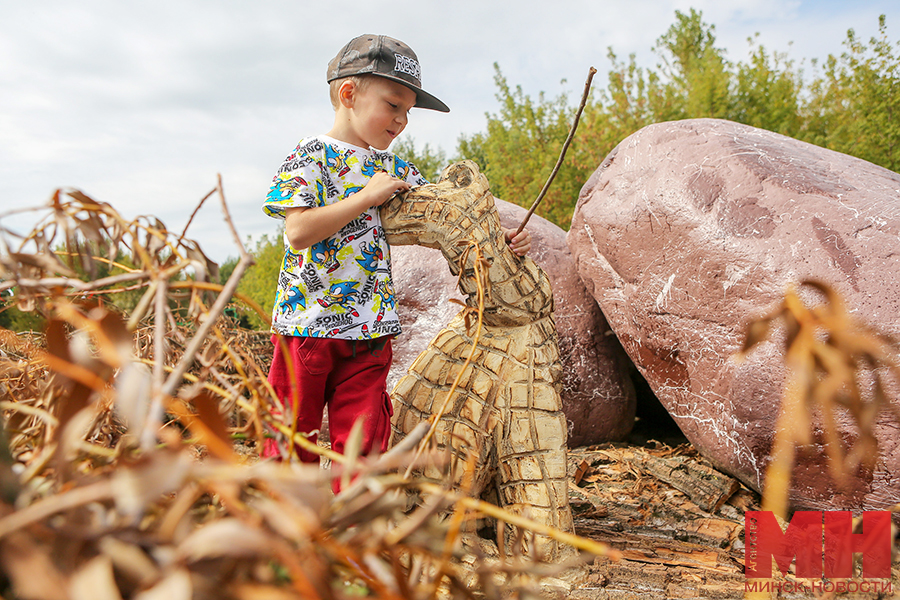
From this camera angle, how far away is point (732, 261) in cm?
253

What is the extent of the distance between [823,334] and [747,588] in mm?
964

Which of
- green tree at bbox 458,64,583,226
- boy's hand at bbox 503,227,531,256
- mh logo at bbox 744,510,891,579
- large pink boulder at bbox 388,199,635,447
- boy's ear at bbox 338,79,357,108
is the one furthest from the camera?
green tree at bbox 458,64,583,226

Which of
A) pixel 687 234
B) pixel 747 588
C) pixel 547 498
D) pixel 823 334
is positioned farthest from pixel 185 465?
pixel 687 234

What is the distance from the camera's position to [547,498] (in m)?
1.98

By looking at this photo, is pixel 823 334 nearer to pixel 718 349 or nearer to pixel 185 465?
pixel 718 349

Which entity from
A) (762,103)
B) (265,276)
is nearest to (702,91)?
(762,103)

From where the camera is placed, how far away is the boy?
218 centimetres

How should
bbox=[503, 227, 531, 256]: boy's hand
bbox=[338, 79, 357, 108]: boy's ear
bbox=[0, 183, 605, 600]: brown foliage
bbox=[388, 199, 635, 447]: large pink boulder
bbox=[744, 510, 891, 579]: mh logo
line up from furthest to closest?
bbox=[388, 199, 635, 447]: large pink boulder, bbox=[338, 79, 357, 108]: boy's ear, bbox=[503, 227, 531, 256]: boy's hand, bbox=[744, 510, 891, 579]: mh logo, bbox=[0, 183, 605, 600]: brown foliage

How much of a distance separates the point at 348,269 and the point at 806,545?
188 cm

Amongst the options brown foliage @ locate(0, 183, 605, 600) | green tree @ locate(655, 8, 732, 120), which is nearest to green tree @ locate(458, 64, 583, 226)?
green tree @ locate(655, 8, 732, 120)

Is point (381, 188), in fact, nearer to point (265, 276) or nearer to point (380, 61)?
point (380, 61)

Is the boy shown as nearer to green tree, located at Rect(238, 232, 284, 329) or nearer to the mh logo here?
the mh logo

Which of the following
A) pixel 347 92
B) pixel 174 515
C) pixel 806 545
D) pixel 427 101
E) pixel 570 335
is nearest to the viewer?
pixel 174 515

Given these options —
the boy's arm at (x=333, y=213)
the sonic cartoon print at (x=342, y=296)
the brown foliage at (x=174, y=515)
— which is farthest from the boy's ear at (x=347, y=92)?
the brown foliage at (x=174, y=515)
